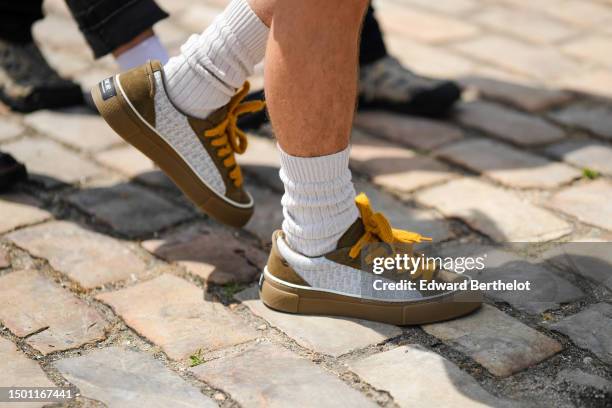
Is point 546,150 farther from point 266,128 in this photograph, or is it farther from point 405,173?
point 266,128

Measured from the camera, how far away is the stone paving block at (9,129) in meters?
2.63

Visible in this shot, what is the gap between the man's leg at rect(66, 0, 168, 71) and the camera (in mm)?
2289

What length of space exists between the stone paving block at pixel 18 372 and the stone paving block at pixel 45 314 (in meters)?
0.04

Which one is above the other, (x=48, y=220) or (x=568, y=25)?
(x=568, y=25)

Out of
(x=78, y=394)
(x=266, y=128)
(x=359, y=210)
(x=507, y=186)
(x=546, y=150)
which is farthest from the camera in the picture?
(x=266, y=128)

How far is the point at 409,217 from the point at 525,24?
61.8 inches

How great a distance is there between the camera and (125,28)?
7.50 ft

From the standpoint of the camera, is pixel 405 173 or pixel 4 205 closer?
pixel 4 205

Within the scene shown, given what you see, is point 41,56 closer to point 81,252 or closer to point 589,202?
point 81,252

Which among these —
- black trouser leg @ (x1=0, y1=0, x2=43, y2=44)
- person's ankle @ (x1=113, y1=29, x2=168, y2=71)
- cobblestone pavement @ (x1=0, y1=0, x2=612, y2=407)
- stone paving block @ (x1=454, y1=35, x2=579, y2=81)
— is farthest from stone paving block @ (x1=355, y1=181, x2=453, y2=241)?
black trouser leg @ (x1=0, y1=0, x2=43, y2=44)

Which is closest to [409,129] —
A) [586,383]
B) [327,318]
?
[327,318]

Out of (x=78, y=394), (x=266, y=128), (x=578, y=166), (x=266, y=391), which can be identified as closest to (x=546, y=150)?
(x=578, y=166)

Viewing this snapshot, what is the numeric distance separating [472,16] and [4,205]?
209 cm

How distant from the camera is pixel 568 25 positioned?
3.42 metres
